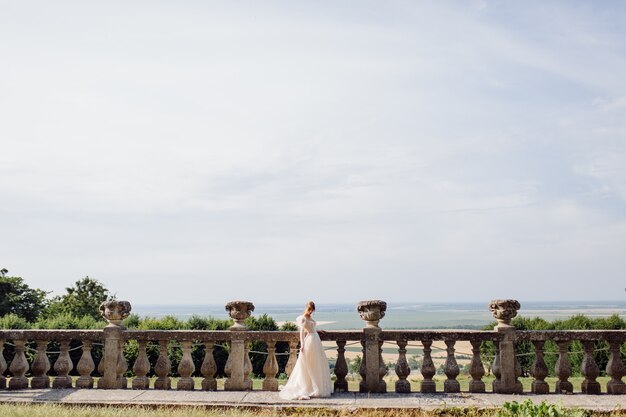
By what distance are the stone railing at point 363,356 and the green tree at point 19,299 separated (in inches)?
989

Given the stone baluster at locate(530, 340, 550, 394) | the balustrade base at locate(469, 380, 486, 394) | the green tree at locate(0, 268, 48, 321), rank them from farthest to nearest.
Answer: the green tree at locate(0, 268, 48, 321), the balustrade base at locate(469, 380, 486, 394), the stone baluster at locate(530, 340, 550, 394)

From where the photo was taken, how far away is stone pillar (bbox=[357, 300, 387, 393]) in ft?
34.7

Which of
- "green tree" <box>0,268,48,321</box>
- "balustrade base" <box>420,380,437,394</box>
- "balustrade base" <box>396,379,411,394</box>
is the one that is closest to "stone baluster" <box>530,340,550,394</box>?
"balustrade base" <box>420,380,437,394</box>

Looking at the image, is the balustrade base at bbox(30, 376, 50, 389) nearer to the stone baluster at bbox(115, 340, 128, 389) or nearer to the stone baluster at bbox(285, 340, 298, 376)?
the stone baluster at bbox(115, 340, 128, 389)

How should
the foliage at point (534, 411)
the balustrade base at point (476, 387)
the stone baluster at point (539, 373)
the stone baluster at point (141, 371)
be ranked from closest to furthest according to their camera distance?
the foliage at point (534, 411) < the stone baluster at point (539, 373) < the balustrade base at point (476, 387) < the stone baluster at point (141, 371)

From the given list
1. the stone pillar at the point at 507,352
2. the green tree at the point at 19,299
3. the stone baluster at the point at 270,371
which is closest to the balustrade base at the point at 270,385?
the stone baluster at the point at 270,371

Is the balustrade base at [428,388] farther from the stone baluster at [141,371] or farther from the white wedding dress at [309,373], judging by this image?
the stone baluster at [141,371]

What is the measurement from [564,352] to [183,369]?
6.91 meters

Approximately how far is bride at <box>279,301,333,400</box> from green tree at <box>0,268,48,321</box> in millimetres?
27860

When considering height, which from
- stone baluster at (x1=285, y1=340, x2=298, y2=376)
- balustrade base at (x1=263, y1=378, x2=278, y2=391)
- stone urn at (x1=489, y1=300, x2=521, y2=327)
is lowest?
balustrade base at (x1=263, y1=378, x2=278, y2=391)

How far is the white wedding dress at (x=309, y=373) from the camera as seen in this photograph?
10.2m

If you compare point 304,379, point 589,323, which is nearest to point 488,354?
point 589,323

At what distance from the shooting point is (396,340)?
10.6m

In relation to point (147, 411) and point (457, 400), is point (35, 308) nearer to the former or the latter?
point (147, 411)
